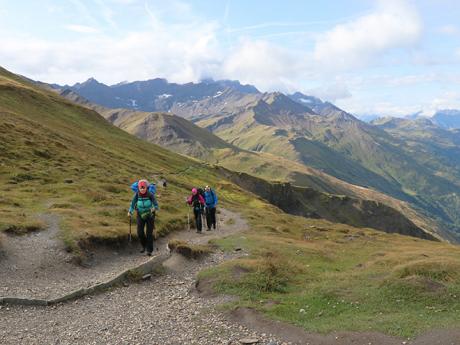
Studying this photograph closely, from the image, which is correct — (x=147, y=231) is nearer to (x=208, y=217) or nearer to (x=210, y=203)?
(x=210, y=203)

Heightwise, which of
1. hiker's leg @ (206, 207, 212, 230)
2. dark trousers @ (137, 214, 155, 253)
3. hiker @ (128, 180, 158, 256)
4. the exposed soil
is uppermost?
hiker @ (128, 180, 158, 256)

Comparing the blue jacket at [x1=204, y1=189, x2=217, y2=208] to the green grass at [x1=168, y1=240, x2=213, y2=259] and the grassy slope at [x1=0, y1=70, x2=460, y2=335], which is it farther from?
Result: the green grass at [x1=168, y1=240, x2=213, y2=259]

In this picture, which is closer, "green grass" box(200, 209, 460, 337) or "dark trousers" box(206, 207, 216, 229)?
"green grass" box(200, 209, 460, 337)

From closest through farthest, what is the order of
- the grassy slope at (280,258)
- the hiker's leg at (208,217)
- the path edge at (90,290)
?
the grassy slope at (280,258) → the path edge at (90,290) → the hiker's leg at (208,217)

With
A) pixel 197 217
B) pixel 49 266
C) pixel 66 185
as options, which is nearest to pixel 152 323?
pixel 49 266

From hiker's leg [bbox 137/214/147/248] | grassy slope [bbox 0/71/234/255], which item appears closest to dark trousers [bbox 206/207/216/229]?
grassy slope [bbox 0/71/234/255]

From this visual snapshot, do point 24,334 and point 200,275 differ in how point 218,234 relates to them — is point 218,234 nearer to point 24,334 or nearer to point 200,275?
point 200,275

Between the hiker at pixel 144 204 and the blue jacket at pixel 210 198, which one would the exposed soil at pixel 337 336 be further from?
the blue jacket at pixel 210 198

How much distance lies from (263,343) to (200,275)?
319 inches

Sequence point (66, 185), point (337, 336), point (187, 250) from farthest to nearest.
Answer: point (66, 185) < point (187, 250) < point (337, 336)

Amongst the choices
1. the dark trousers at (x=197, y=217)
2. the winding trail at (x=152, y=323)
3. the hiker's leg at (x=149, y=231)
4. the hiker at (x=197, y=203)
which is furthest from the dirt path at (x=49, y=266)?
the dark trousers at (x=197, y=217)

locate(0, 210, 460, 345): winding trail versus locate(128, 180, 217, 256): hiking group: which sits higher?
locate(128, 180, 217, 256): hiking group

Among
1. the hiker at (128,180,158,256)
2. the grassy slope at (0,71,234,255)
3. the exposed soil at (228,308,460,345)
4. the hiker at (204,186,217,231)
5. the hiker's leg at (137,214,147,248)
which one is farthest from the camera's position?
the hiker at (204,186,217,231)

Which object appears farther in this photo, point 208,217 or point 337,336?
point 208,217
